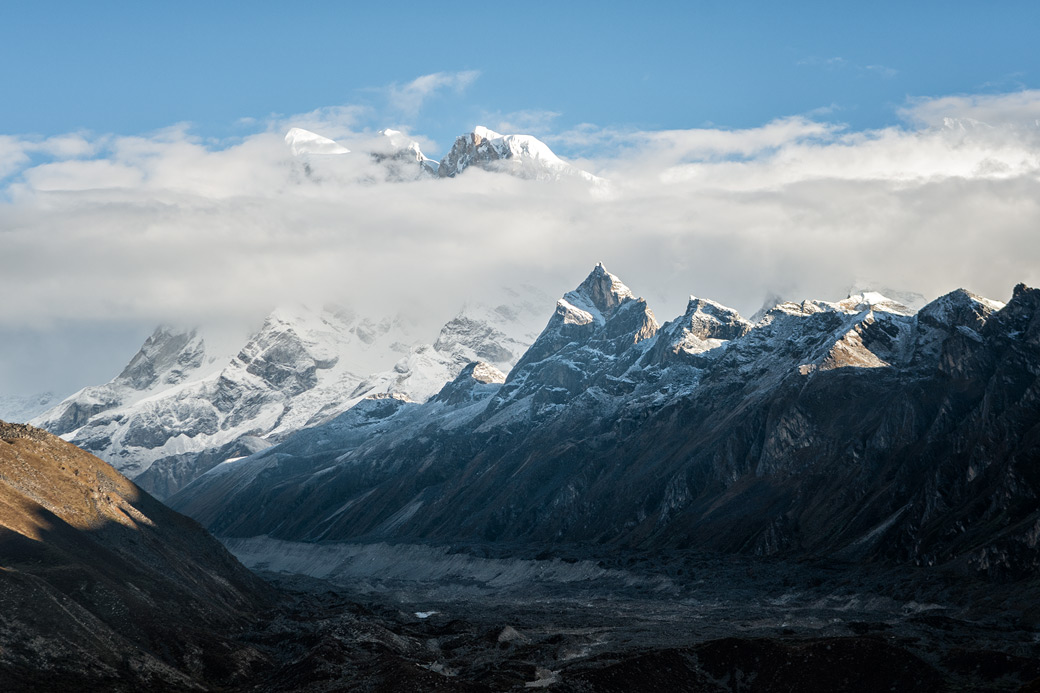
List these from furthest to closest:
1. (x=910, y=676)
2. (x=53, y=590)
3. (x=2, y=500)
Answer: (x=2, y=500) → (x=53, y=590) → (x=910, y=676)

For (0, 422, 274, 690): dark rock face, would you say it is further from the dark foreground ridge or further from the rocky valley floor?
the rocky valley floor

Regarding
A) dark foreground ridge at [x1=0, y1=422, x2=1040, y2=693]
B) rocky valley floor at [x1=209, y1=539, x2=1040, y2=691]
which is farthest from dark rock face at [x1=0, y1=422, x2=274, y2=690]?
rocky valley floor at [x1=209, y1=539, x2=1040, y2=691]

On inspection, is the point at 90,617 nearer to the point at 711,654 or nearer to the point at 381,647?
the point at 381,647

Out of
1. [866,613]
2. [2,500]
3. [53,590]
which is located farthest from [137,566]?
[866,613]

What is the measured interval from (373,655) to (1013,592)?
102 m

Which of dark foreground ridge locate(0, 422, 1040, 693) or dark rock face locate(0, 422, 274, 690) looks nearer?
dark rock face locate(0, 422, 274, 690)

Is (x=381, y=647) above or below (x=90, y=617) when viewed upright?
below

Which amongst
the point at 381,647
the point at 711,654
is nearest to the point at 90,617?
the point at 381,647

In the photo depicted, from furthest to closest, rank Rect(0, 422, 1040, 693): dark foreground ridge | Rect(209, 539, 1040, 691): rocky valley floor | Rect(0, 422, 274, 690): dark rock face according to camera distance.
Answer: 1. Rect(209, 539, 1040, 691): rocky valley floor
2. Rect(0, 422, 1040, 693): dark foreground ridge
3. Rect(0, 422, 274, 690): dark rock face

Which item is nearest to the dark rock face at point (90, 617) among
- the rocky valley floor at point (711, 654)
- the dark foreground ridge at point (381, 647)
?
the dark foreground ridge at point (381, 647)

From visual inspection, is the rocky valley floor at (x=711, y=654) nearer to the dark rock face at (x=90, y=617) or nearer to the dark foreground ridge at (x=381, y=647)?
the dark foreground ridge at (x=381, y=647)

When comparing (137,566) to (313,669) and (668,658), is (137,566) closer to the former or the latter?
(313,669)

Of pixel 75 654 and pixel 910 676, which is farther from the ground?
pixel 75 654

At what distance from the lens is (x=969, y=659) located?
5650 inches
